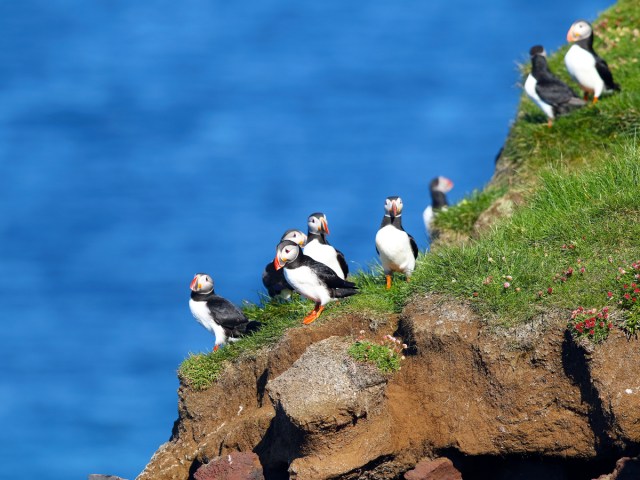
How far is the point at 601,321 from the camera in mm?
8828

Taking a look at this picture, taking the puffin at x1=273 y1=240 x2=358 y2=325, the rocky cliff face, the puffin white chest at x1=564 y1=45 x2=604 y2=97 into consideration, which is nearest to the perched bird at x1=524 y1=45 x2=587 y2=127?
the puffin white chest at x1=564 y1=45 x2=604 y2=97

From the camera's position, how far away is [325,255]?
1177 cm

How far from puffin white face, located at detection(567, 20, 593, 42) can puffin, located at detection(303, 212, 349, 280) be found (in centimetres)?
513

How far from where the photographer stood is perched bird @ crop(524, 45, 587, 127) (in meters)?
14.9

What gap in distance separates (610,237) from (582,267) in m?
0.66

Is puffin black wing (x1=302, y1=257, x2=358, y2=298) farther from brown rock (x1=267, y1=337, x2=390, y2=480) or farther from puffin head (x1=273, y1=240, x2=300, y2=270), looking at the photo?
brown rock (x1=267, y1=337, x2=390, y2=480)

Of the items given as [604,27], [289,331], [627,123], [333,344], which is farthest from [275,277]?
[604,27]

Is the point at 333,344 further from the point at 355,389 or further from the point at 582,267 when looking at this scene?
the point at 582,267

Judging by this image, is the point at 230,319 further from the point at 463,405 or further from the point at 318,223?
the point at 463,405

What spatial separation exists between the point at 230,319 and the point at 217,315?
165mm

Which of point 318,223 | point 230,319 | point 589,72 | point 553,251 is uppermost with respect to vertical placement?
point 589,72

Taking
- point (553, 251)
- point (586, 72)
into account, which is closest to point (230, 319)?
point (553, 251)

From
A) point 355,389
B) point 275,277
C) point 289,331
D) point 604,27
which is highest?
point 604,27

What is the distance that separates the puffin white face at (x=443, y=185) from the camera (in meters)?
18.4
